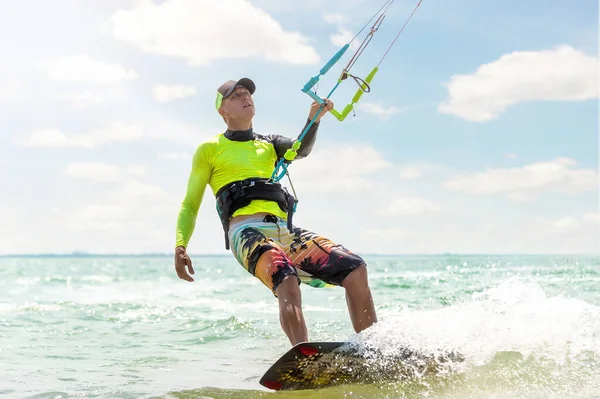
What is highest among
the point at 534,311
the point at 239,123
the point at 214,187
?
the point at 239,123

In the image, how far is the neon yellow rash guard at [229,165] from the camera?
5.38 metres

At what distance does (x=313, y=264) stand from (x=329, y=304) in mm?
8655

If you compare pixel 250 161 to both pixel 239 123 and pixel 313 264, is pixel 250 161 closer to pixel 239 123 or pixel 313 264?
pixel 239 123

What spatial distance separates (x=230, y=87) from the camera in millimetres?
5574

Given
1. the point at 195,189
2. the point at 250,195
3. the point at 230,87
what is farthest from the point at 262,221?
the point at 230,87

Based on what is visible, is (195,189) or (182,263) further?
(195,189)

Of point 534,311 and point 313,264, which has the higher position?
point 313,264

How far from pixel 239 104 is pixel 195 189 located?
31.7 inches

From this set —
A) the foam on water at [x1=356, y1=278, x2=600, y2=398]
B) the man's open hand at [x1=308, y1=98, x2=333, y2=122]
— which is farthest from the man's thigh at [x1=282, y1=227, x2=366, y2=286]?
the man's open hand at [x1=308, y1=98, x2=333, y2=122]

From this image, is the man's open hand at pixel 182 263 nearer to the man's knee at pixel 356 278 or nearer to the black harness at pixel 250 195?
the black harness at pixel 250 195

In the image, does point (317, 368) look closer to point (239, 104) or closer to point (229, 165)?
point (229, 165)

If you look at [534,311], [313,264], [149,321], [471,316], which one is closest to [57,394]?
[313,264]

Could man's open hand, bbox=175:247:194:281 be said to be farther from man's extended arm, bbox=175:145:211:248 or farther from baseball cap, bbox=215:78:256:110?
baseball cap, bbox=215:78:256:110

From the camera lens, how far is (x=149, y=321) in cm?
1209
